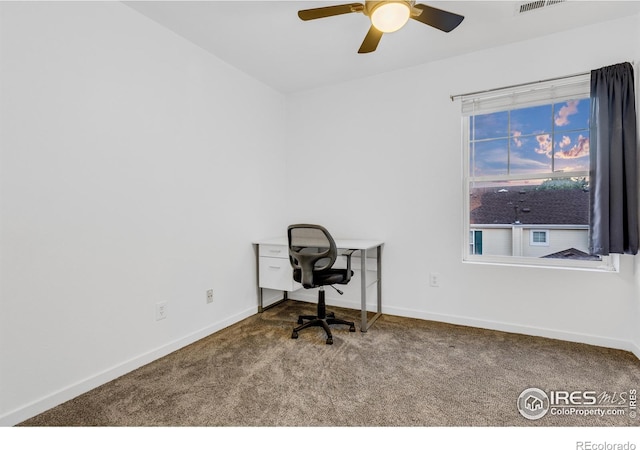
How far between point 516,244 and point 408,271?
3.20 ft

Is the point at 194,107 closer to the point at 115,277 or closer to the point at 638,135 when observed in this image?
the point at 115,277

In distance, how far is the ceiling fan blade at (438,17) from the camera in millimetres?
1744

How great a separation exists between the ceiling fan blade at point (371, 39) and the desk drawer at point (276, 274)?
6.24ft

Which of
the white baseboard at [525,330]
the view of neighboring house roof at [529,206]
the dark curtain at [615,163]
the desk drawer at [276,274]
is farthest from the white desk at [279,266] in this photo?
the dark curtain at [615,163]

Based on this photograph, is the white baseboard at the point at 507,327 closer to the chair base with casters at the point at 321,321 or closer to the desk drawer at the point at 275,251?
the chair base with casters at the point at 321,321

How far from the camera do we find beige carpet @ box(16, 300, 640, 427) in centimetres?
157

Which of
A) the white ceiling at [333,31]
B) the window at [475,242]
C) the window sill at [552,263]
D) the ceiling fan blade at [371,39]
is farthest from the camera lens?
the window at [475,242]

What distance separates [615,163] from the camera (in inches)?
85.0

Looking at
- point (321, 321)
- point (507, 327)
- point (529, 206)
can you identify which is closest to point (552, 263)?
point (529, 206)

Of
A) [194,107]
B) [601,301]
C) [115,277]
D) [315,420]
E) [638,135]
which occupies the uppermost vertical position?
[194,107]

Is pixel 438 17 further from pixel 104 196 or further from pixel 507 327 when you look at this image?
pixel 507 327

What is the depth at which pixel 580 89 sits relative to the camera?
7.97ft

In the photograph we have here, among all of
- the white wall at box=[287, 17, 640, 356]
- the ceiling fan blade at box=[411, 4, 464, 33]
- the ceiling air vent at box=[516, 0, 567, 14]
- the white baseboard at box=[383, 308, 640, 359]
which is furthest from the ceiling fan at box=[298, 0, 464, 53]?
the white baseboard at box=[383, 308, 640, 359]

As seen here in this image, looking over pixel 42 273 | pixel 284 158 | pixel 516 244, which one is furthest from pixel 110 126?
pixel 516 244
